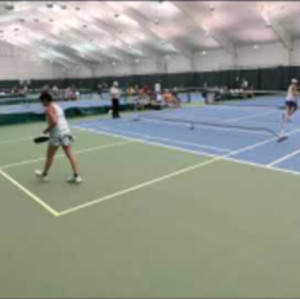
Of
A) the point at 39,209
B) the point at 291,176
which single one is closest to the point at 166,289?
the point at 39,209

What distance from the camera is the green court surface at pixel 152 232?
3.55m

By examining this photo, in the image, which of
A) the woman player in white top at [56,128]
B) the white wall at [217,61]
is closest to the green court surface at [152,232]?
the woman player in white top at [56,128]

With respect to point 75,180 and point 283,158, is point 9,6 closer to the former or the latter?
point 75,180

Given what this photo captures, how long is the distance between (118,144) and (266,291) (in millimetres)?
8101

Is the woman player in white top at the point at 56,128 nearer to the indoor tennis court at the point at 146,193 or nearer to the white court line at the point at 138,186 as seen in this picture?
the indoor tennis court at the point at 146,193

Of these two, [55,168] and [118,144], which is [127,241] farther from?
[118,144]

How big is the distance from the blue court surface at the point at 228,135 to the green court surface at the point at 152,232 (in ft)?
3.43

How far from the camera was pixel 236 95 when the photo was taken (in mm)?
27953

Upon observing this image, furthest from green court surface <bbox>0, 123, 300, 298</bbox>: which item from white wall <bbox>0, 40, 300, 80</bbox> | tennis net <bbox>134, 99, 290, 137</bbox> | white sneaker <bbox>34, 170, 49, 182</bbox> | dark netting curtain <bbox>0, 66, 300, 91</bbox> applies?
white wall <bbox>0, 40, 300, 80</bbox>

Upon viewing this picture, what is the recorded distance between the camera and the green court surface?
3.55m

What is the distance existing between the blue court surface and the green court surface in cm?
105

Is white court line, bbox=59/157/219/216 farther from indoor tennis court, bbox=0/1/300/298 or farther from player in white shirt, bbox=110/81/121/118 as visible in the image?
player in white shirt, bbox=110/81/121/118

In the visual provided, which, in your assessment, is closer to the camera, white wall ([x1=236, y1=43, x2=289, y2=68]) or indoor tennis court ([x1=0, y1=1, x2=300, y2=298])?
indoor tennis court ([x1=0, y1=1, x2=300, y2=298])

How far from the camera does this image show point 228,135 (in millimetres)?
12055
